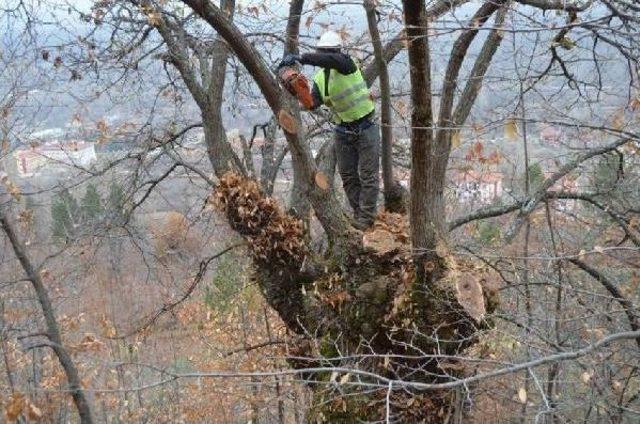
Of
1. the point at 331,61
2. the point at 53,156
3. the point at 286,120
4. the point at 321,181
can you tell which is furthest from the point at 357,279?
the point at 53,156

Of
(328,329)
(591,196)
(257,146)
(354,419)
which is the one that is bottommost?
(354,419)

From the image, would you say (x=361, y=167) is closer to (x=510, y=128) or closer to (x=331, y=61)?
(x=331, y=61)

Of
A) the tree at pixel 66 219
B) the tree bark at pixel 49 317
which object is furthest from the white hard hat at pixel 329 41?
the tree bark at pixel 49 317

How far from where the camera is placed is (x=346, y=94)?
559 centimetres

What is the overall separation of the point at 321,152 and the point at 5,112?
11.3ft

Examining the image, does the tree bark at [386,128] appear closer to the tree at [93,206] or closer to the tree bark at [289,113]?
the tree bark at [289,113]

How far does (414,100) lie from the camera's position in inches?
143

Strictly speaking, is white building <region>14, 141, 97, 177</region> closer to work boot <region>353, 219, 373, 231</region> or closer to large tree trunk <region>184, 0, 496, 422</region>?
large tree trunk <region>184, 0, 496, 422</region>

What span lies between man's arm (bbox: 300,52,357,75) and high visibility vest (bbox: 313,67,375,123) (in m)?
0.18

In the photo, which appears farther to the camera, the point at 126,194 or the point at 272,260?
the point at 126,194

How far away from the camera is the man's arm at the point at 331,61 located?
5.00 m

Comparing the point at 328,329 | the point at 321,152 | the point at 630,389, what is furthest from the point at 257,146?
the point at 630,389

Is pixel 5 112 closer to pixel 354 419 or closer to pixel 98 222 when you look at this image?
pixel 98 222

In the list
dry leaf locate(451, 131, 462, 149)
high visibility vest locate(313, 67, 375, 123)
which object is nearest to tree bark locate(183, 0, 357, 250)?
high visibility vest locate(313, 67, 375, 123)
